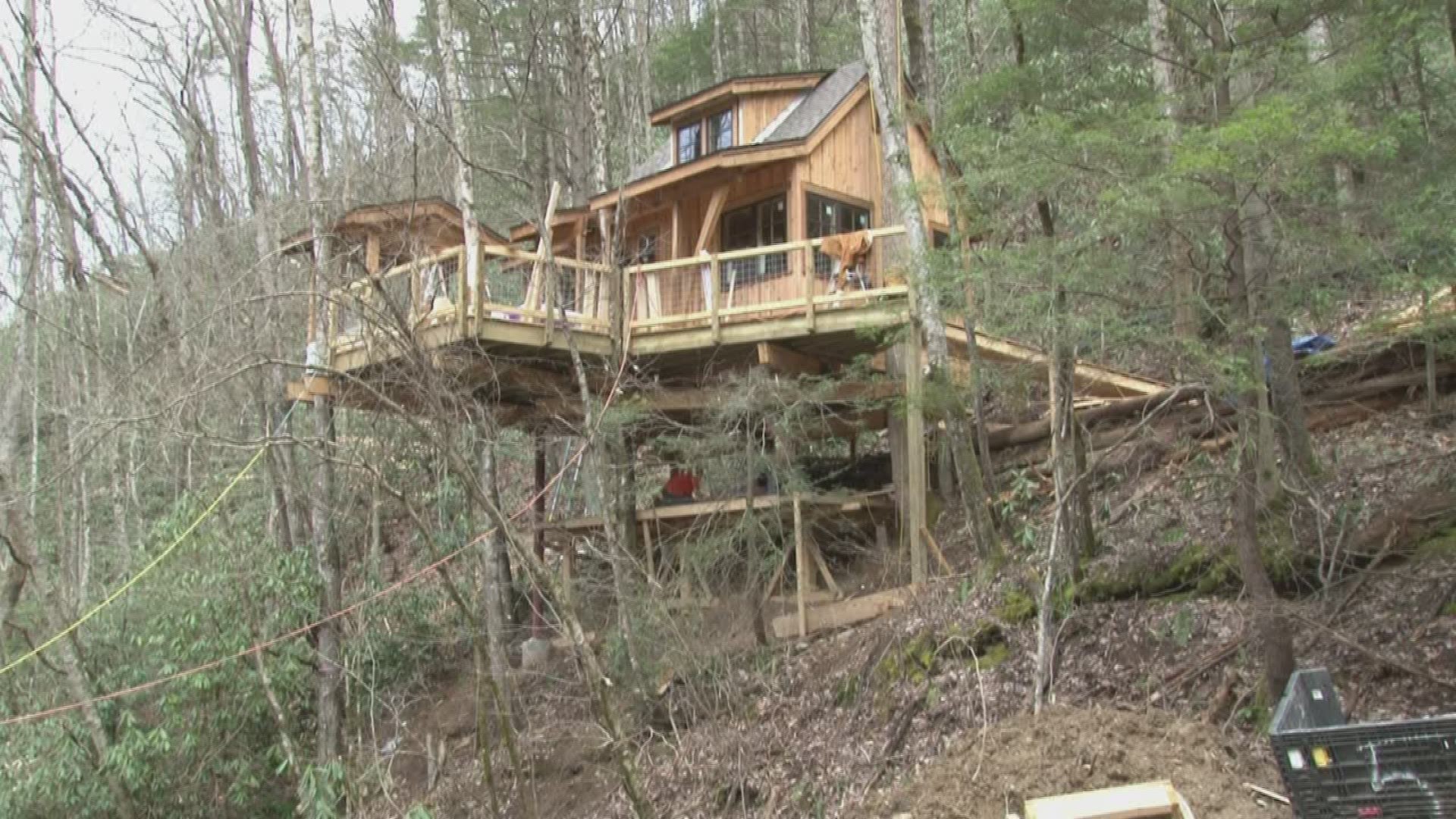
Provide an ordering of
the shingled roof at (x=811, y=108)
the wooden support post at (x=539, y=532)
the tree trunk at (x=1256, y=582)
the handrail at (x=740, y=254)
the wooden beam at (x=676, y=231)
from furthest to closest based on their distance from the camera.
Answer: the wooden beam at (x=676, y=231) → the shingled roof at (x=811, y=108) → the wooden support post at (x=539, y=532) → the handrail at (x=740, y=254) → the tree trunk at (x=1256, y=582)

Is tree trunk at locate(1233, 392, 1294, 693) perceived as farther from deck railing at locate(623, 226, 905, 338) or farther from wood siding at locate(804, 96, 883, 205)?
wood siding at locate(804, 96, 883, 205)

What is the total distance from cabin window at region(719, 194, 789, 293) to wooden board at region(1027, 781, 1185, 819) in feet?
A: 28.9

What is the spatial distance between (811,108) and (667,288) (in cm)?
388

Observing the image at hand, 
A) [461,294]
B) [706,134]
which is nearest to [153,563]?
[461,294]

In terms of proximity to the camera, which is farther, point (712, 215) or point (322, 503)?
point (712, 215)

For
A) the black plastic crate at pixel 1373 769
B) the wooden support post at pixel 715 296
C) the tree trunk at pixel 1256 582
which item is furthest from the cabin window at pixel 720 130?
the black plastic crate at pixel 1373 769

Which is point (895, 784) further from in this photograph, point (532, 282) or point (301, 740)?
point (301, 740)

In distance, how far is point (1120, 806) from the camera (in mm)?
5777

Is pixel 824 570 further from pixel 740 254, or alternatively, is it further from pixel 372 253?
pixel 372 253

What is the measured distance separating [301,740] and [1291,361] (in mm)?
12081

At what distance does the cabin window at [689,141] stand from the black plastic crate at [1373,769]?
1424 centimetres

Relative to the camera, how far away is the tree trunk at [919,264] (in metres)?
11.0

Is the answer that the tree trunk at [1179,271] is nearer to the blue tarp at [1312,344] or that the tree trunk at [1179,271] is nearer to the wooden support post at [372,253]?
the blue tarp at [1312,344]

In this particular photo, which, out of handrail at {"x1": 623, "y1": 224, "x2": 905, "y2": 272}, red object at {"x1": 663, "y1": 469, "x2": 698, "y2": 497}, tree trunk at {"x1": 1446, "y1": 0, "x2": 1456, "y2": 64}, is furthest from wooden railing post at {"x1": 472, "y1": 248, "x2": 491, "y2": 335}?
tree trunk at {"x1": 1446, "y1": 0, "x2": 1456, "y2": 64}
